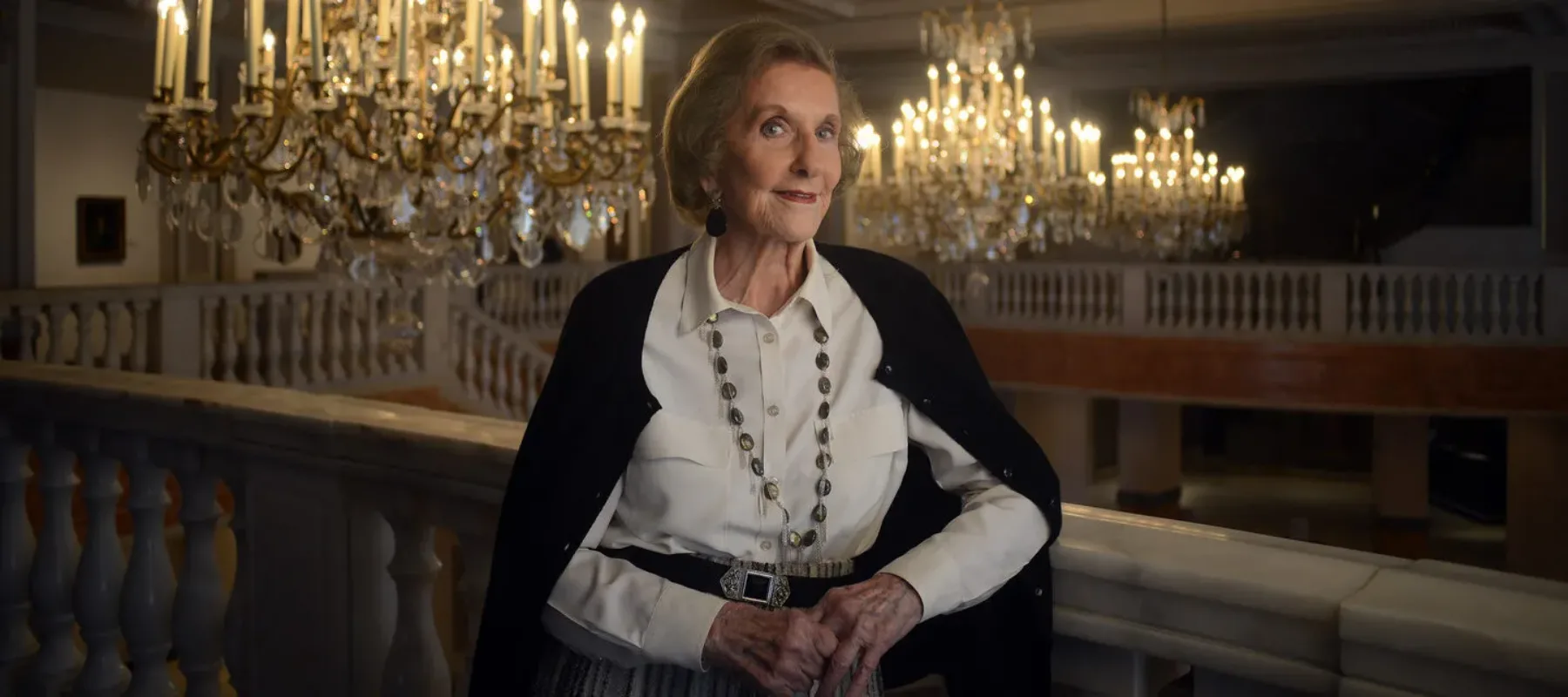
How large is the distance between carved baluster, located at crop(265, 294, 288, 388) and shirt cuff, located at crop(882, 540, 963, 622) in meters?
7.94

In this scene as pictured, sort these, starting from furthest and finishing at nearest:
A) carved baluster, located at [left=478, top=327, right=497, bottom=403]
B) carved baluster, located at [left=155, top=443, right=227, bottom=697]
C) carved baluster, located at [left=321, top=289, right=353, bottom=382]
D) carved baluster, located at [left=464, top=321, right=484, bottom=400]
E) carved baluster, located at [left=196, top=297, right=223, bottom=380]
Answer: carved baluster, located at [left=478, top=327, right=497, bottom=403]
carved baluster, located at [left=464, top=321, right=484, bottom=400]
carved baluster, located at [left=321, top=289, right=353, bottom=382]
carved baluster, located at [left=196, top=297, right=223, bottom=380]
carved baluster, located at [left=155, top=443, right=227, bottom=697]

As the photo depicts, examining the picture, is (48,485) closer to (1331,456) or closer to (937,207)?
(937,207)

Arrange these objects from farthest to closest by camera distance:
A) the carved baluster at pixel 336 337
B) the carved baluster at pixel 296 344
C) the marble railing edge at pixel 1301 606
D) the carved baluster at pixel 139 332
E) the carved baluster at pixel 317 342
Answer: the carved baluster at pixel 336 337, the carved baluster at pixel 317 342, the carved baluster at pixel 296 344, the carved baluster at pixel 139 332, the marble railing edge at pixel 1301 606

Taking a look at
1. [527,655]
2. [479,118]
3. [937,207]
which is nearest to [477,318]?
[937,207]

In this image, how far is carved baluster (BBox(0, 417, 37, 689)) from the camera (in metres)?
2.76

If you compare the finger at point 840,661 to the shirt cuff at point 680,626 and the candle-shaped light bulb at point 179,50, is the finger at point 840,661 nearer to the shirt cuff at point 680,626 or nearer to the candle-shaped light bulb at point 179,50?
the shirt cuff at point 680,626

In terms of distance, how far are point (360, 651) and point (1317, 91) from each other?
49.9 ft

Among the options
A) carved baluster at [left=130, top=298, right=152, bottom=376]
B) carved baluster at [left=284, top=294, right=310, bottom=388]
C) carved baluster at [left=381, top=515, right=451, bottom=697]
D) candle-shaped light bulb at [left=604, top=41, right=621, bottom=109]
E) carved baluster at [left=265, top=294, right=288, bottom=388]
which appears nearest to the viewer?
carved baluster at [left=381, top=515, right=451, bottom=697]

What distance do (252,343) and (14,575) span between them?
19.8ft

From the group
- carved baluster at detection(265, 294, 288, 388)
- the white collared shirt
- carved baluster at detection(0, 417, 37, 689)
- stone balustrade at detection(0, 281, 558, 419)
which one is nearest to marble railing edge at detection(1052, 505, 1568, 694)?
the white collared shirt

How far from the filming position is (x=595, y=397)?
4.76ft

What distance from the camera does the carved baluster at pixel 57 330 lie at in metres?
7.48

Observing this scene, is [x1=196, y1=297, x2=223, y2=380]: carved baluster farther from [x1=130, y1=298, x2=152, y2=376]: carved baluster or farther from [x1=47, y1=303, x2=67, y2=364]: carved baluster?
[x1=47, y1=303, x2=67, y2=364]: carved baluster

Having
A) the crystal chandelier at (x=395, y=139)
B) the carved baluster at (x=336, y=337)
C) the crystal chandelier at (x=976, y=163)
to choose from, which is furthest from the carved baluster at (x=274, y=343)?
the crystal chandelier at (x=395, y=139)
